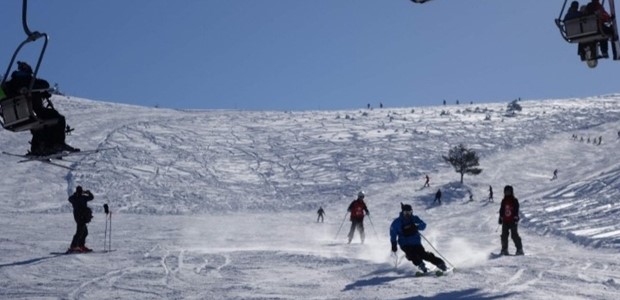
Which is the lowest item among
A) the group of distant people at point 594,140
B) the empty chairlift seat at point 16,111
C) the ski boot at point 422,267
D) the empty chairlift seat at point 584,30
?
the ski boot at point 422,267

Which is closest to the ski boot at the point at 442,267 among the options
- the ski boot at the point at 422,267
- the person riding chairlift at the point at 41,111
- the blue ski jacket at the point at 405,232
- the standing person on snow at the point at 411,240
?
the standing person on snow at the point at 411,240

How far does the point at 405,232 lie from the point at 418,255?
0.50 metres

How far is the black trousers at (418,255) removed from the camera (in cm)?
1259

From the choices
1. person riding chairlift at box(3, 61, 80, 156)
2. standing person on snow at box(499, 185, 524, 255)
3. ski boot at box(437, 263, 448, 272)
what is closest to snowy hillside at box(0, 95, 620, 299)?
ski boot at box(437, 263, 448, 272)

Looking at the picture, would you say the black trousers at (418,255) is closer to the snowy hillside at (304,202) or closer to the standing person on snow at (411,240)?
the standing person on snow at (411,240)

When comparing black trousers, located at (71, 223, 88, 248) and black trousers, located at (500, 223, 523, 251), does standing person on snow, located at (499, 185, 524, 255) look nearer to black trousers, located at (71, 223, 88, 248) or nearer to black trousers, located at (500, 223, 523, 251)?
black trousers, located at (500, 223, 523, 251)

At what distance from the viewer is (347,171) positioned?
1818 inches

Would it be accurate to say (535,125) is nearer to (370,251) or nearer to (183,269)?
(370,251)

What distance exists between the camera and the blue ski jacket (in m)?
13.0

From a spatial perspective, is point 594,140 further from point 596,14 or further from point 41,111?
point 41,111

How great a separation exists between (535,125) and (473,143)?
1268 cm

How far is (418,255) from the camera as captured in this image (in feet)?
41.9

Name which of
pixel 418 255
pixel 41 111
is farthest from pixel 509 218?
pixel 41 111

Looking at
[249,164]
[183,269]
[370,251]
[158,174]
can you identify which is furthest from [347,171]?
[183,269]
